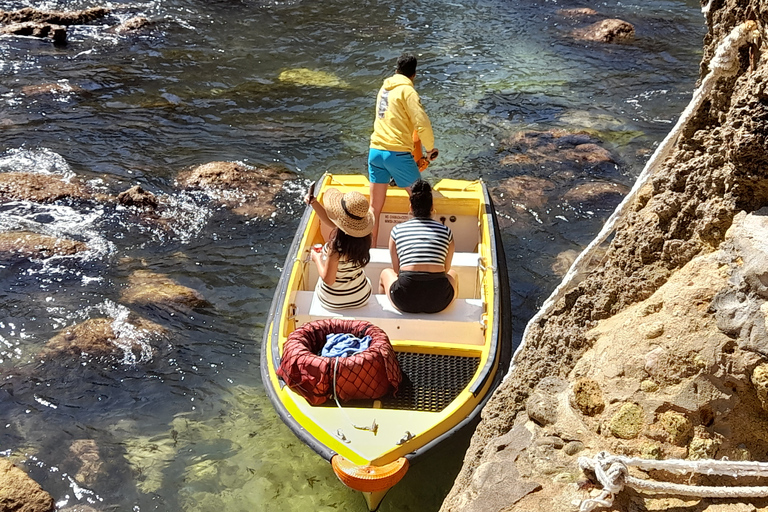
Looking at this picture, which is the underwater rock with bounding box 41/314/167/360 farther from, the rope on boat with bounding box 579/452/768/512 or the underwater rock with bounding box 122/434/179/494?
the rope on boat with bounding box 579/452/768/512

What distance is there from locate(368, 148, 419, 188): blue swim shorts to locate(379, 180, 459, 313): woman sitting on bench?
57.3 inches

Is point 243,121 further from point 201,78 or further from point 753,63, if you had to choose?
point 753,63

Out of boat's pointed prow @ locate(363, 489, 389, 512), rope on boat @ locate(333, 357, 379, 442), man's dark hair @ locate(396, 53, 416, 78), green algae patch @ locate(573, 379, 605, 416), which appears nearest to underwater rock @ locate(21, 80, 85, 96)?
man's dark hair @ locate(396, 53, 416, 78)

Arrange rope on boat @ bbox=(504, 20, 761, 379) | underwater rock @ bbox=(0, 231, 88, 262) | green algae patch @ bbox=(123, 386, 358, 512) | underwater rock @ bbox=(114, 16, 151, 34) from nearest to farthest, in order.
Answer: rope on boat @ bbox=(504, 20, 761, 379) → green algae patch @ bbox=(123, 386, 358, 512) → underwater rock @ bbox=(0, 231, 88, 262) → underwater rock @ bbox=(114, 16, 151, 34)

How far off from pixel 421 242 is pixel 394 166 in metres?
1.78

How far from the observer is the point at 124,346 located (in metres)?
7.18

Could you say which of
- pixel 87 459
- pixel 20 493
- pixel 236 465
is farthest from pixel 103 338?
pixel 236 465

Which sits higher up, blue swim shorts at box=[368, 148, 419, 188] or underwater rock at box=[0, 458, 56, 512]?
blue swim shorts at box=[368, 148, 419, 188]

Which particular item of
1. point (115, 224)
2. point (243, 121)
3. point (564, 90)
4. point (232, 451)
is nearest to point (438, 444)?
point (232, 451)

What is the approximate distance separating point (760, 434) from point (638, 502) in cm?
46

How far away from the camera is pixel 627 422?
92.6 inches

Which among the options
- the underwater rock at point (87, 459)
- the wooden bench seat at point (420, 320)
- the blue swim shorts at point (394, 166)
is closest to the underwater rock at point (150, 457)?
the underwater rock at point (87, 459)

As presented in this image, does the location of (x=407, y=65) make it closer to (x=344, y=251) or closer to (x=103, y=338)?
(x=344, y=251)

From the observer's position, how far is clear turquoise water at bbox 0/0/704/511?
19.6 ft
